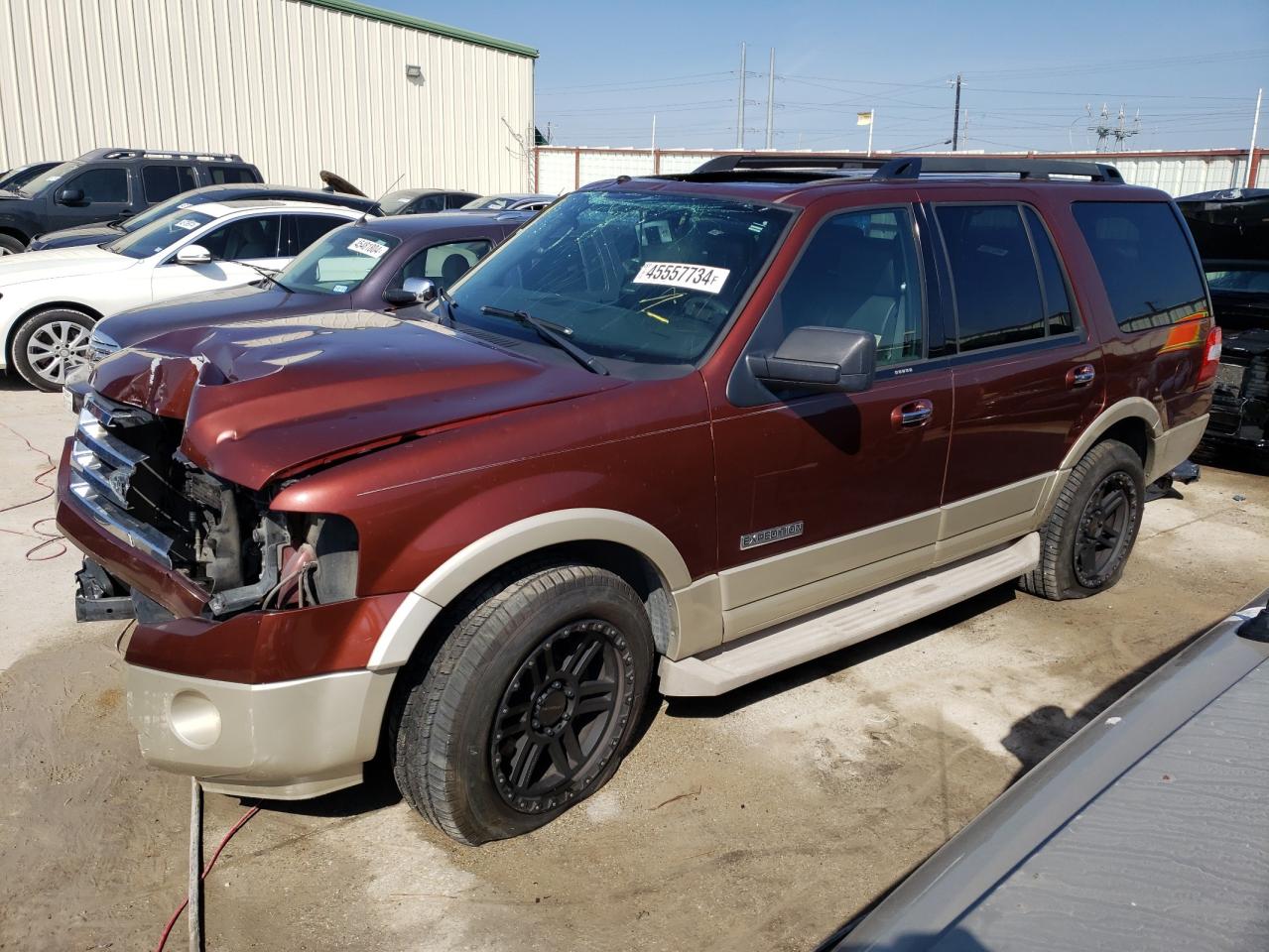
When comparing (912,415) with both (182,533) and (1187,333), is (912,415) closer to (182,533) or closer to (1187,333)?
(1187,333)

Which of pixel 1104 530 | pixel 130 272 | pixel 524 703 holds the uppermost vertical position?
pixel 130 272

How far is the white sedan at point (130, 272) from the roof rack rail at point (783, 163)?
16.9 feet

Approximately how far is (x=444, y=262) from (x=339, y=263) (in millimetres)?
739

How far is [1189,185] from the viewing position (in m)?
18.0

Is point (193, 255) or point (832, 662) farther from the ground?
point (193, 255)

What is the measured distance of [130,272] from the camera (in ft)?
30.5

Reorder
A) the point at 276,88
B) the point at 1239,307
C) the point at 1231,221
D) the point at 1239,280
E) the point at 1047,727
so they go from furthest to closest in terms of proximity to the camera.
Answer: the point at 276,88 → the point at 1239,280 → the point at 1239,307 → the point at 1231,221 → the point at 1047,727

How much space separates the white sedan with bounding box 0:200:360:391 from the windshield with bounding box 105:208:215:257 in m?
0.01

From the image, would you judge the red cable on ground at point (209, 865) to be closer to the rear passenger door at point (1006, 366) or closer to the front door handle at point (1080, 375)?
the rear passenger door at point (1006, 366)

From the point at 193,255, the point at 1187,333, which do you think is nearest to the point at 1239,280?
the point at 1187,333

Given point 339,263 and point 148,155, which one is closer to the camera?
point 339,263

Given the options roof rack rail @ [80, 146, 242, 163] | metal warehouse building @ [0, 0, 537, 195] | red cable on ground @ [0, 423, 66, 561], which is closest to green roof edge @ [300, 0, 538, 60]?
metal warehouse building @ [0, 0, 537, 195]

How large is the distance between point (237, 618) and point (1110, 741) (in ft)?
6.87

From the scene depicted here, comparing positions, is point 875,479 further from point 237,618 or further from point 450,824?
point 237,618
